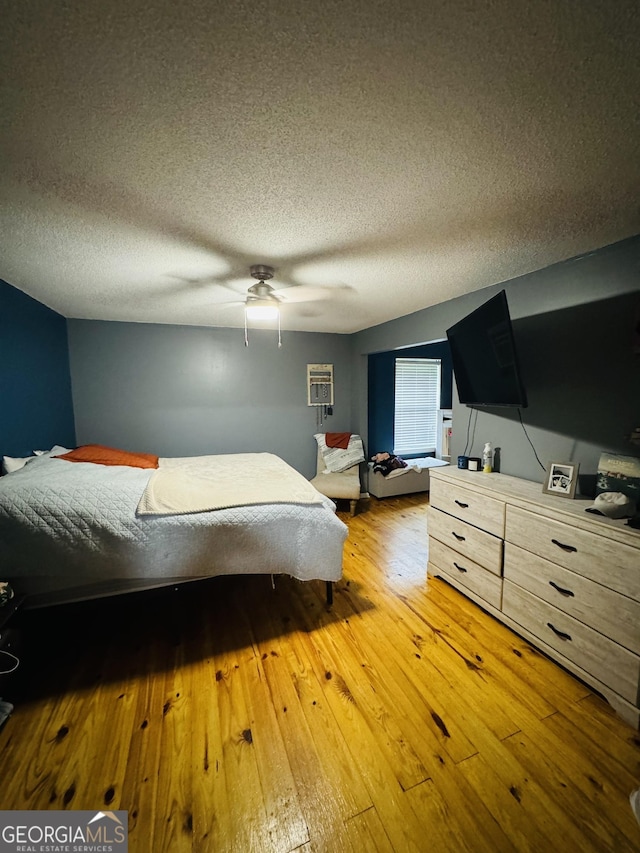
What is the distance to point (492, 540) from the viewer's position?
2.09m

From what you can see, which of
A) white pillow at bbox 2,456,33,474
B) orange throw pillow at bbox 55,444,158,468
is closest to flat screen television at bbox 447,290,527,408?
orange throw pillow at bbox 55,444,158,468

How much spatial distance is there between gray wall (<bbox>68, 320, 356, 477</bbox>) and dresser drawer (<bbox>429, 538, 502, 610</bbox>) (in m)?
2.38

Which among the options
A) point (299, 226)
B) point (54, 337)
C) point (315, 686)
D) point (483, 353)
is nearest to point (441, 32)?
point (299, 226)

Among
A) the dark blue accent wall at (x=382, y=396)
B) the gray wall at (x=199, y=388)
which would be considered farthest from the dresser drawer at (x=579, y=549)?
the gray wall at (x=199, y=388)

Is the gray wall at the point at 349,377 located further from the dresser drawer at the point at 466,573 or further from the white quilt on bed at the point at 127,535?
the white quilt on bed at the point at 127,535

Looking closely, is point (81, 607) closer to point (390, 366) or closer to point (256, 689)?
point (256, 689)

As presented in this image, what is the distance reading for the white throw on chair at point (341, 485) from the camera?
156 inches

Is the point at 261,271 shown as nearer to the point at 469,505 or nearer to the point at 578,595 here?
the point at 469,505

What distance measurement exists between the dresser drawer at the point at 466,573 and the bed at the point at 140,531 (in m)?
0.93

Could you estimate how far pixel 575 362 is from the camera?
2.00 metres

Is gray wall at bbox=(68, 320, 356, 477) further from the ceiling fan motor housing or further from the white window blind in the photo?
the ceiling fan motor housing

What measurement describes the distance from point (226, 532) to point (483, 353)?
2.10 meters

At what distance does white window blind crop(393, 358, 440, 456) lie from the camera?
17.2ft

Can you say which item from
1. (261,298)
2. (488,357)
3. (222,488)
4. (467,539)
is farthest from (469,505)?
(261,298)
